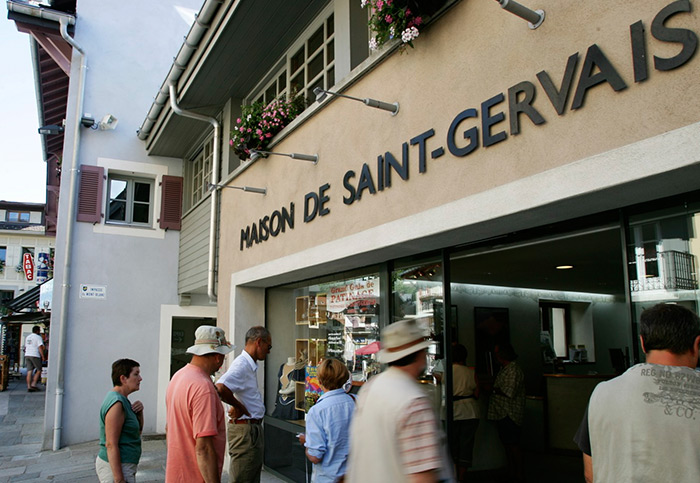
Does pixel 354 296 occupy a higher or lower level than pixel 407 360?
higher

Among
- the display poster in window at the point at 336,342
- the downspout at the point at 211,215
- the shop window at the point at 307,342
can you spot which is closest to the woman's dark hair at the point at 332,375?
the shop window at the point at 307,342

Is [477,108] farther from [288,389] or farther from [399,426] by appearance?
[288,389]

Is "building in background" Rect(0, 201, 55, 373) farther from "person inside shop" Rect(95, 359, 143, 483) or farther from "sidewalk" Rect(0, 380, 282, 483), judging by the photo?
"person inside shop" Rect(95, 359, 143, 483)

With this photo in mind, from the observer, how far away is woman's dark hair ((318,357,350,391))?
4.09m

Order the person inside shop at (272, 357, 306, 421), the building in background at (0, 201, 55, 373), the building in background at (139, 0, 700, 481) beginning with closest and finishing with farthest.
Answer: the building in background at (139, 0, 700, 481)
the person inside shop at (272, 357, 306, 421)
the building in background at (0, 201, 55, 373)

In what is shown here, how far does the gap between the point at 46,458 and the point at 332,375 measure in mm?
8057

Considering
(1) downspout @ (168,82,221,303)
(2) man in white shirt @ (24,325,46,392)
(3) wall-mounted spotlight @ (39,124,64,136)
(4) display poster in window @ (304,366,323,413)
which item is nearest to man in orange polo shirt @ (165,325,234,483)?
(4) display poster in window @ (304,366,323,413)

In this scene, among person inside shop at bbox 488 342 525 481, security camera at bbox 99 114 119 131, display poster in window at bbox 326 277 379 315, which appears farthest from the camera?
security camera at bbox 99 114 119 131

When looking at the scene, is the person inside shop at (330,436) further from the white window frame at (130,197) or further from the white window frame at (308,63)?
the white window frame at (130,197)

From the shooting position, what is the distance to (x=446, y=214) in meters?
4.38

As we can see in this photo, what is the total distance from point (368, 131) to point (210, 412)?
287 cm

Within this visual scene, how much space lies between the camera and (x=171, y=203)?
12.6 metres

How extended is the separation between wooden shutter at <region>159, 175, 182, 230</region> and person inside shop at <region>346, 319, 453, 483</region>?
10.7 m

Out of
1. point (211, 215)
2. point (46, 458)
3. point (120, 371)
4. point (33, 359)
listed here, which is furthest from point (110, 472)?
point (33, 359)
